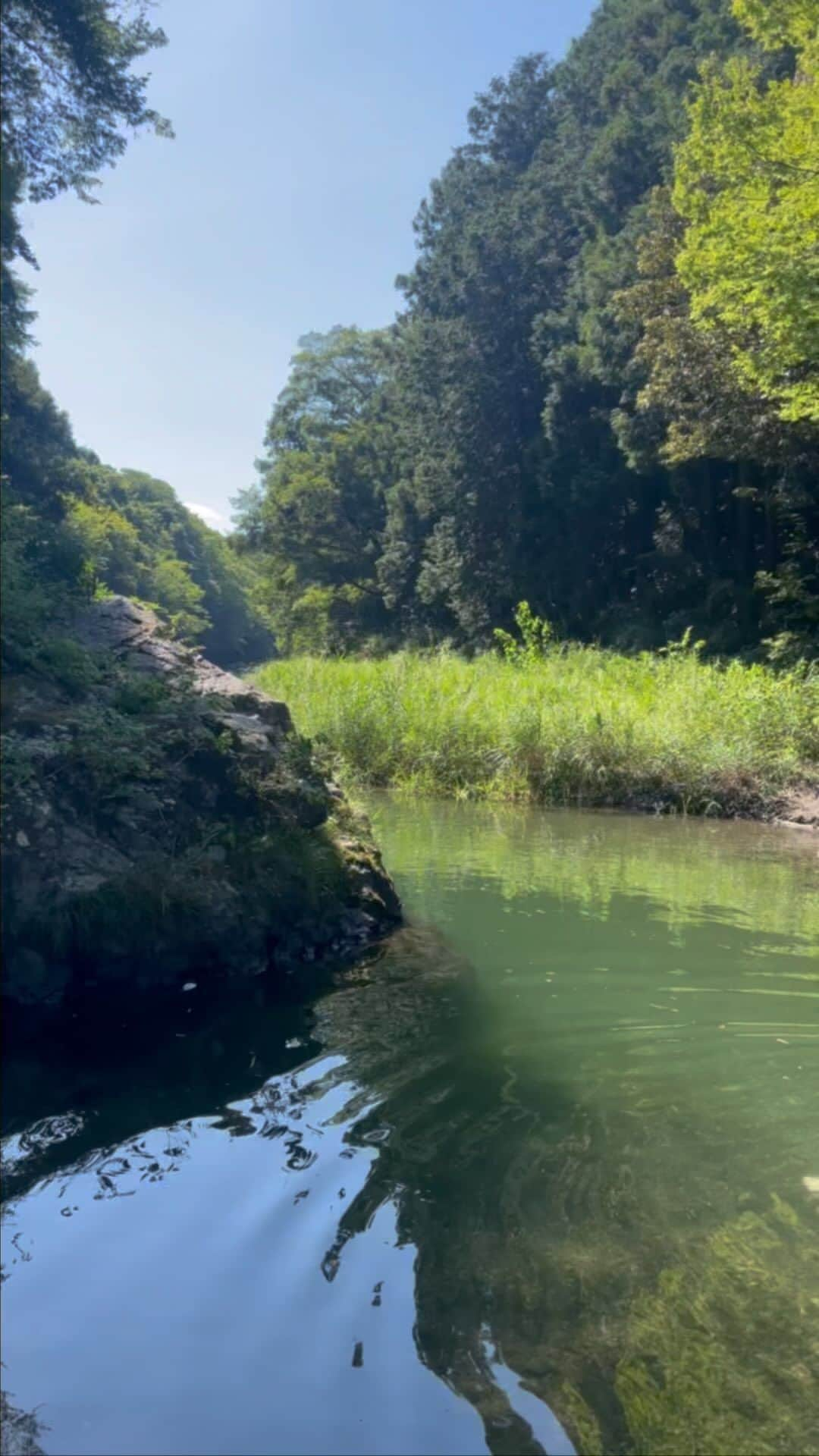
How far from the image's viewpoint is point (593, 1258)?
2969 mm

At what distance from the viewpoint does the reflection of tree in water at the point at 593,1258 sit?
2377 millimetres

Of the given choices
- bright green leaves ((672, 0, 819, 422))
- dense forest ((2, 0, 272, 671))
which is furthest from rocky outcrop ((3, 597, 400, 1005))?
bright green leaves ((672, 0, 819, 422))

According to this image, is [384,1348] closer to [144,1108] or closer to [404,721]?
[144,1108]

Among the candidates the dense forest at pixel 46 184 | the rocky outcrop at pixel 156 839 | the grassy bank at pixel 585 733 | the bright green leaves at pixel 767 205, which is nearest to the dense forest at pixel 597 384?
the bright green leaves at pixel 767 205

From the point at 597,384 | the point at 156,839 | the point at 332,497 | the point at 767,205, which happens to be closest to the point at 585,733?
the point at 767,205

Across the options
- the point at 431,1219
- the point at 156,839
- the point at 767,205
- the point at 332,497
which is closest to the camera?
the point at 431,1219

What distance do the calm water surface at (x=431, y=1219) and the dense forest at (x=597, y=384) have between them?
434 inches

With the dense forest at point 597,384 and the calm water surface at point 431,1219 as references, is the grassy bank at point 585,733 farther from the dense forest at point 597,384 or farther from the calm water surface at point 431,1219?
the calm water surface at point 431,1219

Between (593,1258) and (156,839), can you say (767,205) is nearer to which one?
(156,839)

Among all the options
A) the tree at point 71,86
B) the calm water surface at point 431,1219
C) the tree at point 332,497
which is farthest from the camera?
the tree at point 332,497

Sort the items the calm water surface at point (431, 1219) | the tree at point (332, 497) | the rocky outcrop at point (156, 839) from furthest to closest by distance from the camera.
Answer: the tree at point (332, 497)
the rocky outcrop at point (156, 839)
the calm water surface at point (431, 1219)

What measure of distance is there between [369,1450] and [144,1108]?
73.3 inches

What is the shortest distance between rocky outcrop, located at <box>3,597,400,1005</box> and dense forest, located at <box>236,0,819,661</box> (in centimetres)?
993

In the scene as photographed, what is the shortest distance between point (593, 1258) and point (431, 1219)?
0.47 meters
